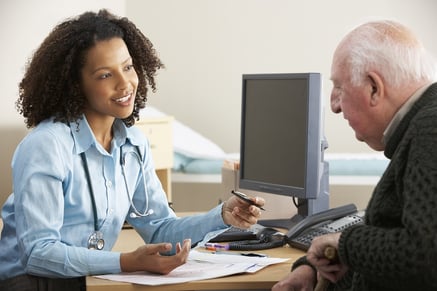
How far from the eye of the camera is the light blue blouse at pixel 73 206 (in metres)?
2.26

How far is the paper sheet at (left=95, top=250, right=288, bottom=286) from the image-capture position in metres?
2.22

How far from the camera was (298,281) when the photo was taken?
2.20 m

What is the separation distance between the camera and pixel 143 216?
2.70 metres

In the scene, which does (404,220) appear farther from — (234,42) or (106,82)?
(234,42)

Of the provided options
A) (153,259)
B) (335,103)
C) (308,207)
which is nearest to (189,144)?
(308,207)

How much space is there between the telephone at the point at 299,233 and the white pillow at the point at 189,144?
68.8 inches

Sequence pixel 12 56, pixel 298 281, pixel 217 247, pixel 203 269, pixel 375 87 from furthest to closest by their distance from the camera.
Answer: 1. pixel 12 56
2. pixel 217 247
3. pixel 203 269
4. pixel 298 281
5. pixel 375 87

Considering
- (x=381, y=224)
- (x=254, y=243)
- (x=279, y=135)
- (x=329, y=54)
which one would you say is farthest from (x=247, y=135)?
(x=329, y=54)

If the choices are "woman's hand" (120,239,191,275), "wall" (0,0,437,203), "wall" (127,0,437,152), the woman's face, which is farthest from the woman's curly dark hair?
"wall" (127,0,437,152)

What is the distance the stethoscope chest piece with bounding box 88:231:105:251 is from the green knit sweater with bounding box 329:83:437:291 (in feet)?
2.80

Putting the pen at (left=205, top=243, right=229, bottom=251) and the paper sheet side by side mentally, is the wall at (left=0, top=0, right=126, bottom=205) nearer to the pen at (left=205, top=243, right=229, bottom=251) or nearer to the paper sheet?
the pen at (left=205, top=243, right=229, bottom=251)

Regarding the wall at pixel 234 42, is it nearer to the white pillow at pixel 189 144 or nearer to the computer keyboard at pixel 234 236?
the white pillow at pixel 189 144

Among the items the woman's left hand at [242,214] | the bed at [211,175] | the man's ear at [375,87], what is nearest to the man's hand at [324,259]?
the man's ear at [375,87]

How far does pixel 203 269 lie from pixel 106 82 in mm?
619
